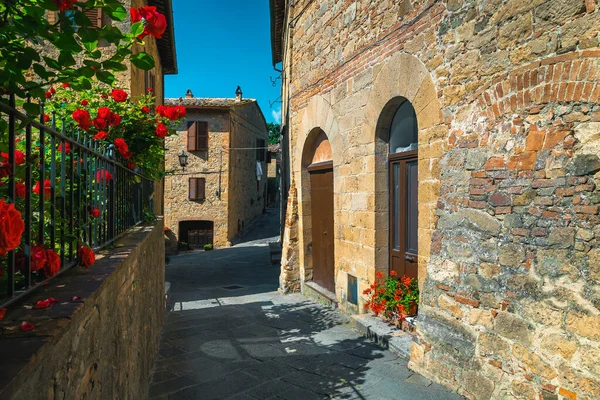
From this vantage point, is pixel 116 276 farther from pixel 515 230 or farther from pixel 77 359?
pixel 515 230

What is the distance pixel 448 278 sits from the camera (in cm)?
380

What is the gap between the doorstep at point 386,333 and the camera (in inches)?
176

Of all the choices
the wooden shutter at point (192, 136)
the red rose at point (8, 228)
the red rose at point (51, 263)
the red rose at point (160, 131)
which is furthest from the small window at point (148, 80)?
the red rose at point (8, 228)

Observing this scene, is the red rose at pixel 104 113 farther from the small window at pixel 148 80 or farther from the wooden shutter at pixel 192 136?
the wooden shutter at pixel 192 136

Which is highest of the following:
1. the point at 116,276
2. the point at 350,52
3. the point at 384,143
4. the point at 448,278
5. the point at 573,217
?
the point at 350,52

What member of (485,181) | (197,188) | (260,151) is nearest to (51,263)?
(485,181)

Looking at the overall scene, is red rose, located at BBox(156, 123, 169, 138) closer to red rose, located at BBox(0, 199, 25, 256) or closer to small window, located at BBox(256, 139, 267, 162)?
red rose, located at BBox(0, 199, 25, 256)

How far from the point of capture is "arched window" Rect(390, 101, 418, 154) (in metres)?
5.03

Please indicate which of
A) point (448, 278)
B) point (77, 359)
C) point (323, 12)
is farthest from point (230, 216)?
point (77, 359)

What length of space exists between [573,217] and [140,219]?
4.10m

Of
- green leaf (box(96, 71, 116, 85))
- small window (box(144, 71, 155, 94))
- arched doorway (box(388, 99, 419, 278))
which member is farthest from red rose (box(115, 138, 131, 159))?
small window (box(144, 71, 155, 94))

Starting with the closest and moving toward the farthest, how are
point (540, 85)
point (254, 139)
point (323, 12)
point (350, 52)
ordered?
point (540, 85)
point (350, 52)
point (323, 12)
point (254, 139)

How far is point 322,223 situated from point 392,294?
2.59 meters

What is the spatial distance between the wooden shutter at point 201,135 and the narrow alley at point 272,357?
1208cm
